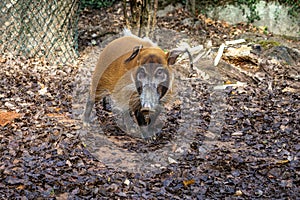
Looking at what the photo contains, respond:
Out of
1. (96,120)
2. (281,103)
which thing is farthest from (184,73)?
(96,120)

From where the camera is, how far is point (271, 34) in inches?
393

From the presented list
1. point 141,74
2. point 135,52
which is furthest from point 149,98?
point 135,52

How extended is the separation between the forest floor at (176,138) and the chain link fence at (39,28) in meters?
0.32

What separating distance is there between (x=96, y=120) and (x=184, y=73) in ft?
7.54

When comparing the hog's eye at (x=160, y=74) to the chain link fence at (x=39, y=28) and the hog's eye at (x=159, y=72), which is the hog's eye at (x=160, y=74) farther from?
the chain link fence at (x=39, y=28)

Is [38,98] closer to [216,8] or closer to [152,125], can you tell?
[152,125]

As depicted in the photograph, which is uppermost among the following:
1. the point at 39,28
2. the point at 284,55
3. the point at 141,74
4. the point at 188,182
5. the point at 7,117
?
the point at 39,28

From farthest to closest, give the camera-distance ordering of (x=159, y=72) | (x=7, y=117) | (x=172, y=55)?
(x=7, y=117)
(x=172, y=55)
(x=159, y=72)

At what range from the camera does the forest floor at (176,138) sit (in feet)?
12.3

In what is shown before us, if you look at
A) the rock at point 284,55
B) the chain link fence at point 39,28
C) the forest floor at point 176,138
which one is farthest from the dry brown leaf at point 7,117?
the rock at point 284,55

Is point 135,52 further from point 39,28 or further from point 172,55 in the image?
point 39,28

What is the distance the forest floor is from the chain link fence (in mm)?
317

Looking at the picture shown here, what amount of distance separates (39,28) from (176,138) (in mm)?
4080

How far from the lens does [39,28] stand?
25.5 ft
